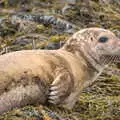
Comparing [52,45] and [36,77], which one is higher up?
[36,77]

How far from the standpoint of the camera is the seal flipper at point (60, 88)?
827cm

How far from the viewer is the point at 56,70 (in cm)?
844

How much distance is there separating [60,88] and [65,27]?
17.0ft

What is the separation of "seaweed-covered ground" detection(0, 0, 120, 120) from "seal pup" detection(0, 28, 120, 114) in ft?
1.45

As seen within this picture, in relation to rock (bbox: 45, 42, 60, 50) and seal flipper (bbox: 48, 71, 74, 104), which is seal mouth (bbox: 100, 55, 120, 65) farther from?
rock (bbox: 45, 42, 60, 50)

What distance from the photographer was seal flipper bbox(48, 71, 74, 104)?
326 inches

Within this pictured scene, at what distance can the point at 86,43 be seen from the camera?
9.36 meters

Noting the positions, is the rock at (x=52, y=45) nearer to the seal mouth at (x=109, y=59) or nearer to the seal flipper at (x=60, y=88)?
the seal mouth at (x=109, y=59)

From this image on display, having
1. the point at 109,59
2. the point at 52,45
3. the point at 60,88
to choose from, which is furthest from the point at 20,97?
the point at 52,45

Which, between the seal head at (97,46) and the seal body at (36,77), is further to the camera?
the seal head at (97,46)

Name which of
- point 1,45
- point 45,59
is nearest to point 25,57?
point 45,59

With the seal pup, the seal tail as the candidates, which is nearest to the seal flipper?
the seal pup

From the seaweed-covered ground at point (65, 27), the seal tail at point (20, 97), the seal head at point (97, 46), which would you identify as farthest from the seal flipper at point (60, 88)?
the seal head at point (97, 46)

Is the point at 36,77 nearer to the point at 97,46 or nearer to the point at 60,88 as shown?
the point at 60,88
